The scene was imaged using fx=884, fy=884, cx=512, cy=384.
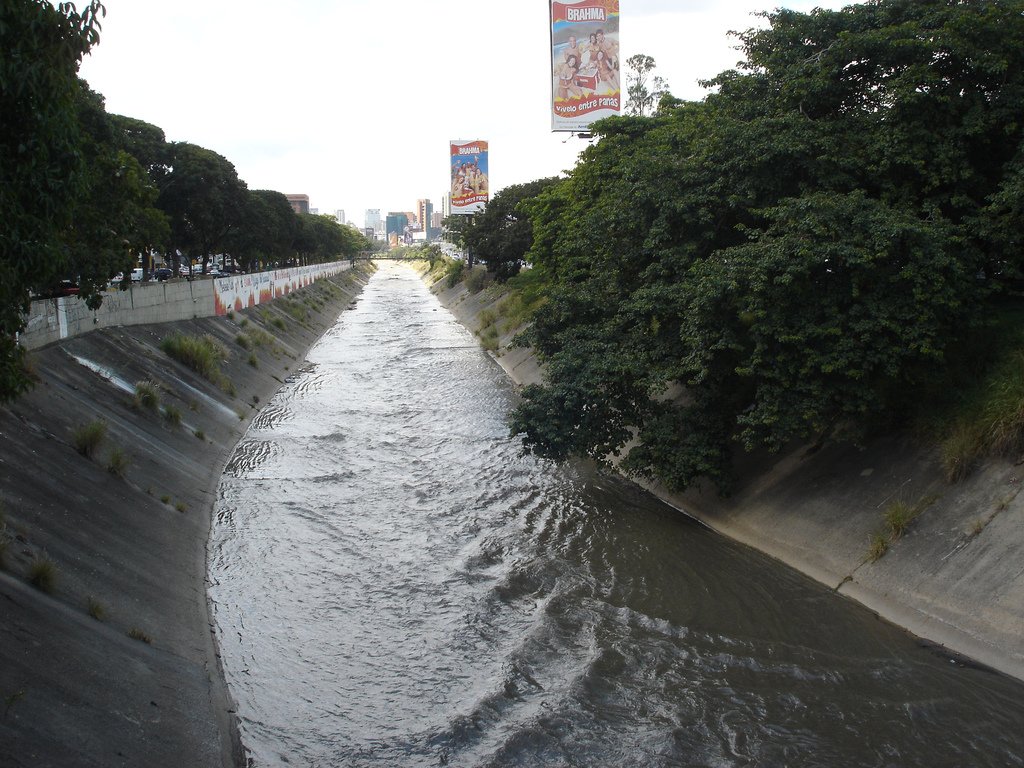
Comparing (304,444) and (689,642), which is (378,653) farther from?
(304,444)

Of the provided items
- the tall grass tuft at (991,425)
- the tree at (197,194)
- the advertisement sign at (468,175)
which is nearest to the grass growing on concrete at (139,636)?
the tall grass tuft at (991,425)

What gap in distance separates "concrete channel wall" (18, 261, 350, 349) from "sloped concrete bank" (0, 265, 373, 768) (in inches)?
20.2

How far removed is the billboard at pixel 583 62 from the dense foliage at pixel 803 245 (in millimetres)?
31602

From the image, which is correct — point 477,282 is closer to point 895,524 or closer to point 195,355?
point 195,355

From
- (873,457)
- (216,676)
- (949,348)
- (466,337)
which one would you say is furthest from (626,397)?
(466,337)

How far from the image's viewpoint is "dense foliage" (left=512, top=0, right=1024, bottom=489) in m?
13.6

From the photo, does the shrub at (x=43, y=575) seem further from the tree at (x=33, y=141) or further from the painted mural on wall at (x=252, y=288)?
the painted mural on wall at (x=252, y=288)

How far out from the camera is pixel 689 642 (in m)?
12.4

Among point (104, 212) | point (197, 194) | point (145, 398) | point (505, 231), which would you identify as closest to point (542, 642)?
point (104, 212)

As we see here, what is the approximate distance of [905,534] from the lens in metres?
13.2

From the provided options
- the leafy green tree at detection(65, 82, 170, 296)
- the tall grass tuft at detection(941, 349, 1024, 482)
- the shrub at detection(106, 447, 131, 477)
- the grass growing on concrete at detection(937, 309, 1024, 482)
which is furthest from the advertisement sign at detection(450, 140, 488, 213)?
the tall grass tuft at detection(941, 349, 1024, 482)

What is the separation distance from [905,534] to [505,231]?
50359 millimetres

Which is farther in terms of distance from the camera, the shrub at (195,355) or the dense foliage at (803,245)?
the shrub at (195,355)

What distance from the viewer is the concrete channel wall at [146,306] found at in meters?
20.5
